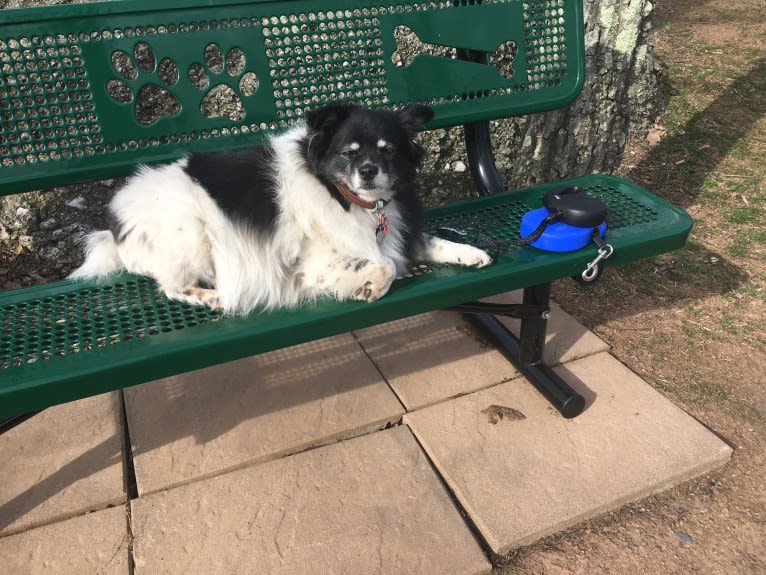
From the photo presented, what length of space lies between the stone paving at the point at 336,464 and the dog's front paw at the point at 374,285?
0.82 metres

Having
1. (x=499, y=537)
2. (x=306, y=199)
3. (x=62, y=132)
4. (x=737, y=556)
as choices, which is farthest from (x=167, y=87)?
(x=737, y=556)

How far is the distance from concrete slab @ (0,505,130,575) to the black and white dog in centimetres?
95

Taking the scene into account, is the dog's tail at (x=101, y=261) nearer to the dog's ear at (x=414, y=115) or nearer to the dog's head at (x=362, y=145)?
the dog's head at (x=362, y=145)

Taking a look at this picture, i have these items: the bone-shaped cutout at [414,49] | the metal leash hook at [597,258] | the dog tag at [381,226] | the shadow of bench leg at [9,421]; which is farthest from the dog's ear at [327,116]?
the bone-shaped cutout at [414,49]

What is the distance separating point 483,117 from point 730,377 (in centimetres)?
184

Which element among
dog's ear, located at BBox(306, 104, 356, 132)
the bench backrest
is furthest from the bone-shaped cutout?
dog's ear, located at BBox(306, 104, 356, 132)

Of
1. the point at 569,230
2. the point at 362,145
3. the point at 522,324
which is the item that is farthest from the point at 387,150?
the point at 522,324

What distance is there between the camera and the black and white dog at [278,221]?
94.7 inches

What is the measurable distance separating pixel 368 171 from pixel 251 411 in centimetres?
136

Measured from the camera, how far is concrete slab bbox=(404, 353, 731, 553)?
243cm

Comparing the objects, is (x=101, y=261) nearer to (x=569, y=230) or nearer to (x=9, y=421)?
(x=9, y=421)

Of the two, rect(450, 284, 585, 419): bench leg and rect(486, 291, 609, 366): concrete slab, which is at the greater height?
rect(450, 284, 585, 419): bench leg

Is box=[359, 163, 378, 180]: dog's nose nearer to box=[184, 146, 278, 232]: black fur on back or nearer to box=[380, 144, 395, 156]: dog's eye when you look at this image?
box=[380, 144, 395, 156]: dog's eye

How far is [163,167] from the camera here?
8.59ft
